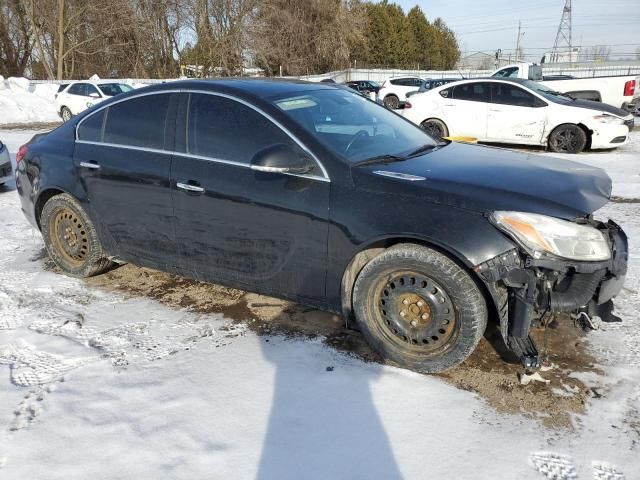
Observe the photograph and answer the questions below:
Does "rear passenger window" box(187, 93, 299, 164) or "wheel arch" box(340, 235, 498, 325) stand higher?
"rear passenger window" box(187, 93, 299, 164)

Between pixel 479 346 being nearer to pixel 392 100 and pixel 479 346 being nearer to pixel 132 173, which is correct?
pixel 132 173

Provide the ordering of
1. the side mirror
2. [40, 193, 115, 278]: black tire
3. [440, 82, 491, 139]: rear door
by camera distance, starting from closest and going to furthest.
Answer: the side mirror, [40, 193, 115, 278]: black tire, [440, 82, 491, 139]: rear door

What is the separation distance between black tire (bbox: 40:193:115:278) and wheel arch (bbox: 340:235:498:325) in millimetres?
2267

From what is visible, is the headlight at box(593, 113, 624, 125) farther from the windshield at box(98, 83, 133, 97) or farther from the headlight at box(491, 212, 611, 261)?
the windshield at box(98, 83, 133, 97)

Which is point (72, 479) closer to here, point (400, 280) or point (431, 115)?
point (400, 280)

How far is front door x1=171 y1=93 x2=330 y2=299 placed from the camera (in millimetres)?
3180

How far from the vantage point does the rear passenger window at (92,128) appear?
4.16 m

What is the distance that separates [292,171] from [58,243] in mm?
2595

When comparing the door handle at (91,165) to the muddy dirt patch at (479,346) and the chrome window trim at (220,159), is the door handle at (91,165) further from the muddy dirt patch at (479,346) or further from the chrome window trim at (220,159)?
the muddy dirt patch at (479,346)

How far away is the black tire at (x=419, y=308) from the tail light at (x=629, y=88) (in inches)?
599

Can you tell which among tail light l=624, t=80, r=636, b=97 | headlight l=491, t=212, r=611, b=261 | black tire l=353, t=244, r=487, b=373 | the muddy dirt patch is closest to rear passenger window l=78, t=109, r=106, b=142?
the muddy dirt patch

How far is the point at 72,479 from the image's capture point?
2.27 metres

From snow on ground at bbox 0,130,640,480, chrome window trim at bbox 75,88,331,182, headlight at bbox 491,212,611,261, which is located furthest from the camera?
chrome window trim at bbox 75,88,331,182

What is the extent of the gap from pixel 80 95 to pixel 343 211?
1901 cm
